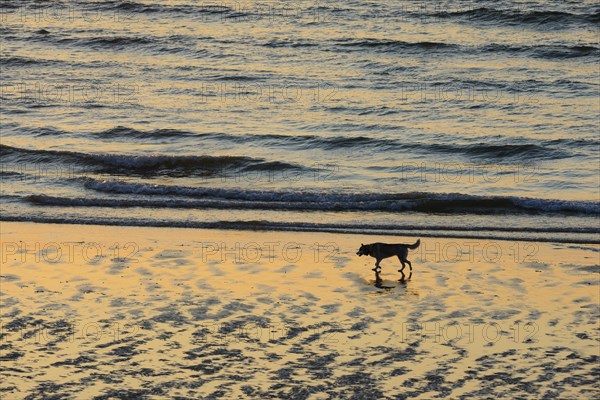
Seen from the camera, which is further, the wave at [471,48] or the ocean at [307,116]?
the wave at [471,48]

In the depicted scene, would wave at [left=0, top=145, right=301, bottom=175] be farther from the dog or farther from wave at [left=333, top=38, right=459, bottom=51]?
wave at [left=333, top=38, right=459, bottom=51]

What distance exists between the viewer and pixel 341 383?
989cm

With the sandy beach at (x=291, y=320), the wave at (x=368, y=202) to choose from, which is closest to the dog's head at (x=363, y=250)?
the sandy beach at (x=291, y=320)

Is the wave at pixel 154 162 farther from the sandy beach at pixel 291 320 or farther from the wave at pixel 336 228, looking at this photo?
the sandy beach at pixel 291 320

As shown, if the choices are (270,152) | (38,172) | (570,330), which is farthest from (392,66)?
(570,330)

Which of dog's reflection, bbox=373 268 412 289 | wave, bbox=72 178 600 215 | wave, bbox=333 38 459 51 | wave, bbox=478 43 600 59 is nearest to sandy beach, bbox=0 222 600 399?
dog's reflection, bbox=373 268 412 289

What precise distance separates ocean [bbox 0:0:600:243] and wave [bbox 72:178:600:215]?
0.14ft

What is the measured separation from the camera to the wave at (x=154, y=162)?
22094 millimetres

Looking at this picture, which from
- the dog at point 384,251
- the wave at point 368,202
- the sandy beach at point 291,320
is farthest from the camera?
the wave at point 368,202

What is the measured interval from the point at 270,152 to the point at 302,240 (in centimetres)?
753

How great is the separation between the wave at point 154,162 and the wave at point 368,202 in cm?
227

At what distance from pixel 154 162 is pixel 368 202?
18.6 feet

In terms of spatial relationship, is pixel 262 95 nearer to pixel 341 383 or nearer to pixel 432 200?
pixel 432 200

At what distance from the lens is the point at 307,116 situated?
26.1 meters
